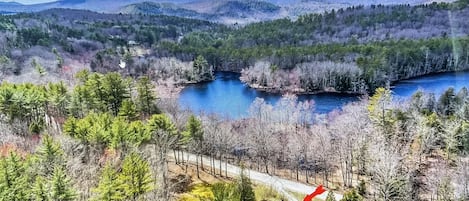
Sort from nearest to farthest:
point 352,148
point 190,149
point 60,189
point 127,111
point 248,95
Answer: point 60,189, point 352,148, point 127,111, point 190,149, point 248,95

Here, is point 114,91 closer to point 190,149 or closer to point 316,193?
point 190,149

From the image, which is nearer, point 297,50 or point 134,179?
point 134,179

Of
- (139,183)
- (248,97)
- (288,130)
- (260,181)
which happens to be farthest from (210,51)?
(139,183)

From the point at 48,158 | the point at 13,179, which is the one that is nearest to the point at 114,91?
the point at 48,158

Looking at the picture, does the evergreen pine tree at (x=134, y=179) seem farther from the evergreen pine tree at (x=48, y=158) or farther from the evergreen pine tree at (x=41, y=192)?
the evergreen pine tree at (x=48, y=158)

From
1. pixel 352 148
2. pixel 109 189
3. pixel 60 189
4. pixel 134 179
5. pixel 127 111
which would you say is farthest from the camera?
pixel 127 111

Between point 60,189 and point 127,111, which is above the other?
point 127,111
